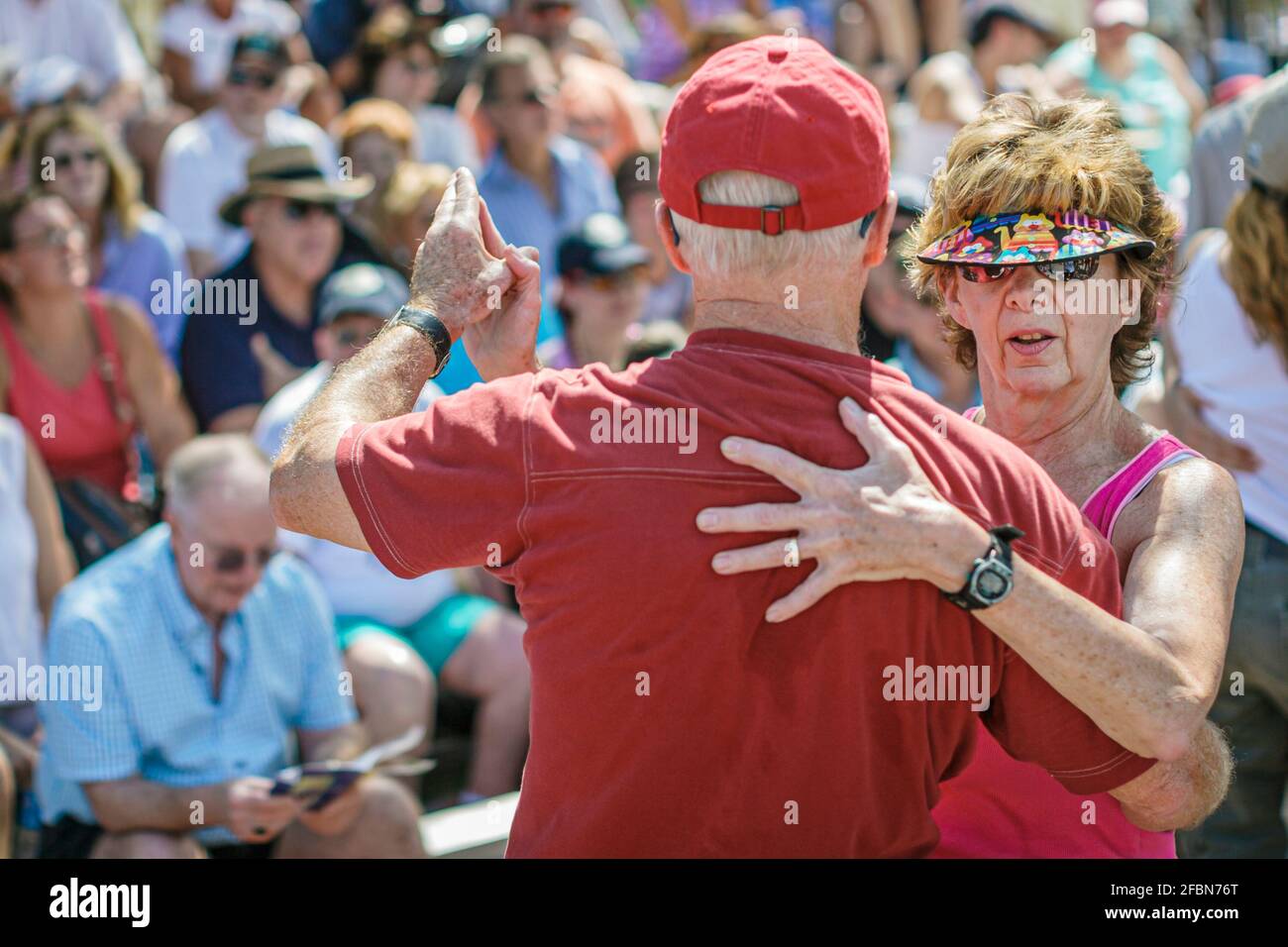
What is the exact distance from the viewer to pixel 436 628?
195 inches

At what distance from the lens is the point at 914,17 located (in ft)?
31.5

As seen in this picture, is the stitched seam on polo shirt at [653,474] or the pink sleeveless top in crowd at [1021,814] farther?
the pink sleeveless top in crowd at [1021,814]

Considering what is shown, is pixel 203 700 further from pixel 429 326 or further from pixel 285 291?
pixel 429 326

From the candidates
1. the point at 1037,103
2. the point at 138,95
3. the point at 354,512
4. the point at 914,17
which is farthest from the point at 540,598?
the point at 914,17

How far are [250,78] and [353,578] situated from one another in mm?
2788

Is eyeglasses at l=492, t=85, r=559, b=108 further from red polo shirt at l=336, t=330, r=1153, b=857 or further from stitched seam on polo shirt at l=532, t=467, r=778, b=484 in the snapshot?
stitched seam on polo shirt at l=532, t=467, r=778, b=484

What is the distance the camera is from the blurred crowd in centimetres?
417

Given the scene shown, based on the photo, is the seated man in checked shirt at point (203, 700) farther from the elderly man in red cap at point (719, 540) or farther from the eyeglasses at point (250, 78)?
the eyeglasses at point (250, 78)

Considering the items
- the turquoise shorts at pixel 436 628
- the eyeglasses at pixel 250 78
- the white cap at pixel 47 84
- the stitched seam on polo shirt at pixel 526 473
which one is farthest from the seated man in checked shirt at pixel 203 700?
the white cap at pixel 47 84

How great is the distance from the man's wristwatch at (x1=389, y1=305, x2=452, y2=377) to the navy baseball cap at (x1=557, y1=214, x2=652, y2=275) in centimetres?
341

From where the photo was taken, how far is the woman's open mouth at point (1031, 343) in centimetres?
237

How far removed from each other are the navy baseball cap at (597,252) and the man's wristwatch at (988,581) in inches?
152

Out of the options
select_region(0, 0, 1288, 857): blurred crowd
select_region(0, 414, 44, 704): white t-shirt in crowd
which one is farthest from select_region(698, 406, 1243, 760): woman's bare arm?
select_region(0, 414, 44, 704): white t-shirt in crowd
